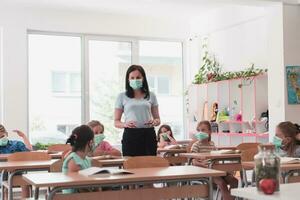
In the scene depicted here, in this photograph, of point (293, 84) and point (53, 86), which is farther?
point (53, 86)

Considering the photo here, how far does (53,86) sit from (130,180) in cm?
637

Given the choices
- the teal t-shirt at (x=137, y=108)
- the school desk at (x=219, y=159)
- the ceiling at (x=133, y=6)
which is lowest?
the school desk at (x=219, y=159)

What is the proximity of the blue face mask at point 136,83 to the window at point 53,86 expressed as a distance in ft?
16.1

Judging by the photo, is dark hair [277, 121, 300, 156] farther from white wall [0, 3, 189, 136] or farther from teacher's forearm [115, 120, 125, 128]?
white wall [0, 3, 189, 136]

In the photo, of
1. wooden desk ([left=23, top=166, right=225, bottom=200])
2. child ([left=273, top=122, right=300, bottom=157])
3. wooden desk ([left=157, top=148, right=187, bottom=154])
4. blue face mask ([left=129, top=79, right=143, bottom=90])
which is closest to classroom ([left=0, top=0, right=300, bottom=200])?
wooden desk ([left=157, top=148, right=187, bottom=154])

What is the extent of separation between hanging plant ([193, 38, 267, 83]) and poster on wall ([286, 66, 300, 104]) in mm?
992

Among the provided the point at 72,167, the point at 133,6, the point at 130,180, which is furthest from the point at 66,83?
the point at 130,180

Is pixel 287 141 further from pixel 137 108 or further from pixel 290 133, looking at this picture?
pixel 137 108

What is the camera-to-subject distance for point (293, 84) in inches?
274

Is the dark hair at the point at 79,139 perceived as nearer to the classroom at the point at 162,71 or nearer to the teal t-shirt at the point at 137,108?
the teal t-shirt at the point at 137,108

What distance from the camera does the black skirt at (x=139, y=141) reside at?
→ 14.1ft

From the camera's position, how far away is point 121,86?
970 cm

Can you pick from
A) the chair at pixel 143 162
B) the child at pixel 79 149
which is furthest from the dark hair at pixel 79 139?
the chair at pixel 143 162

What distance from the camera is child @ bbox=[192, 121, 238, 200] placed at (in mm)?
5160
